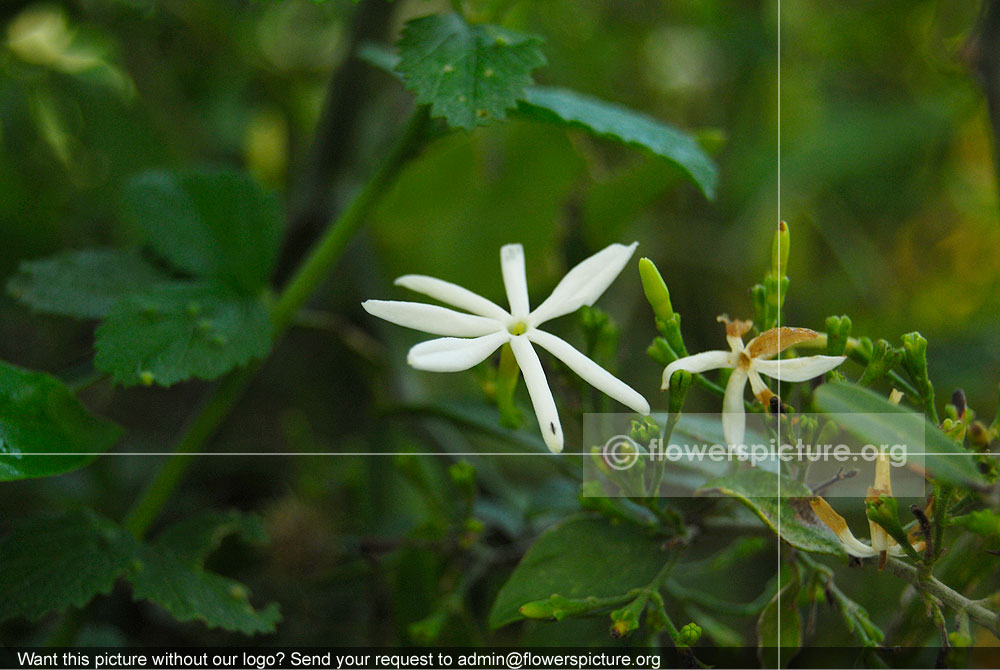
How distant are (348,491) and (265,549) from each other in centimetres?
9

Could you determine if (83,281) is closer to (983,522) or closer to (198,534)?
(198,534)

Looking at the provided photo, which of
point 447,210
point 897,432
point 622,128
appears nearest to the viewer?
point 897,432

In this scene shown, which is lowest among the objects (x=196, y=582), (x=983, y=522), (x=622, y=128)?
(x=196, y=582)

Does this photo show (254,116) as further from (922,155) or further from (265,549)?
(922,155)

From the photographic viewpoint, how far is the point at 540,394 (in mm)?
284

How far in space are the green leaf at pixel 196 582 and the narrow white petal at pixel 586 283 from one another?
190 millimetres

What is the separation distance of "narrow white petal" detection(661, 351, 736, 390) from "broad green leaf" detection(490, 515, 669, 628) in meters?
0.09

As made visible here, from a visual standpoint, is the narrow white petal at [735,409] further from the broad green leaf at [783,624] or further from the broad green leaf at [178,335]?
the broad green leaf at [178,335]

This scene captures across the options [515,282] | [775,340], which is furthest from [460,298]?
[775,340]

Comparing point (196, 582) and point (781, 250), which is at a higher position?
point (781, 250)

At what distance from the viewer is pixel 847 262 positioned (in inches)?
33.5

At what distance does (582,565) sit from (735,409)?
0.32 ft

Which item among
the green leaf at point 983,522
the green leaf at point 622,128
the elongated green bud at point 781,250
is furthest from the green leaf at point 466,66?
the green leaf at point 983,522

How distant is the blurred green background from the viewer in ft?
1.66
